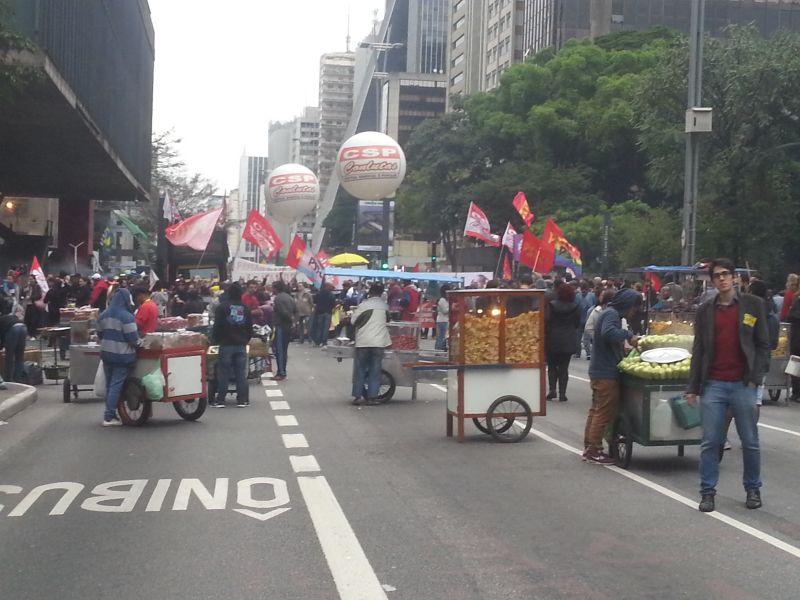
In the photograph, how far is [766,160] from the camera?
42.2 m

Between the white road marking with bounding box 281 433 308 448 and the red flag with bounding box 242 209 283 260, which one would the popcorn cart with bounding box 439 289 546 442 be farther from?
the red flag with bounding box 242 209 283 260

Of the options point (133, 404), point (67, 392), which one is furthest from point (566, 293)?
point (67, 392)

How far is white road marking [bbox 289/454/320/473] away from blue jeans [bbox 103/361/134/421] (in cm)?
340

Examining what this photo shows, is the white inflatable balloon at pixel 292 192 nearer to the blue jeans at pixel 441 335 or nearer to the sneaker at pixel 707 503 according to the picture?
the blue jeans at pixel 441 335

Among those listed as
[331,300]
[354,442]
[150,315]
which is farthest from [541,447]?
[331,300]

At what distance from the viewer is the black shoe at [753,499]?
352 inches

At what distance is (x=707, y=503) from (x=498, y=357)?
14.1ft

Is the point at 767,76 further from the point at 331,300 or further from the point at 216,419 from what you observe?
the point at 216,419

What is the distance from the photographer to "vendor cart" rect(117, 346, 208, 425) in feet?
46.4

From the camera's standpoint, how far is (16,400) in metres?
Result: 16.1

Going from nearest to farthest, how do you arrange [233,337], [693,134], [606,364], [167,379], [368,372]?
[606,364], [167,379], [233,337], [368,372], [693,134]

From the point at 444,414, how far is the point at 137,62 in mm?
30422

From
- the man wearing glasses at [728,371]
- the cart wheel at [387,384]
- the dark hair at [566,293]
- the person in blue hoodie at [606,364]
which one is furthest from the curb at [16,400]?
the man wearing glasses at [728,371]

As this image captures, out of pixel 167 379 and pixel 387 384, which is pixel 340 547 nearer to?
pixel 167 379
